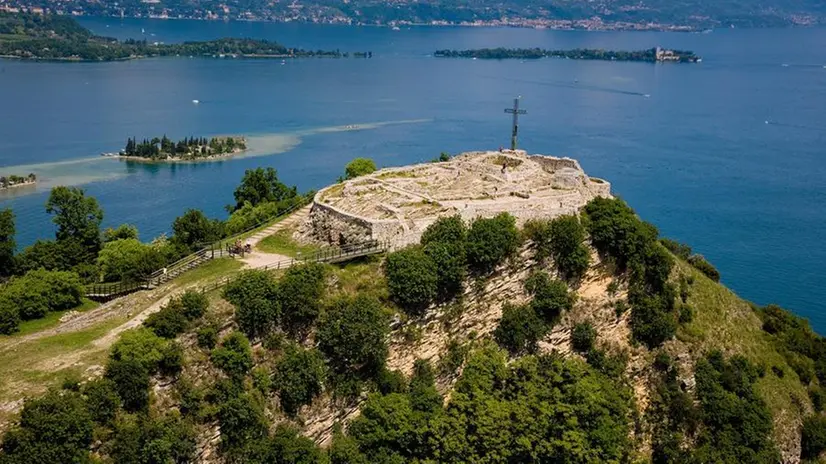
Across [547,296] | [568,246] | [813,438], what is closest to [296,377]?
[547,296]

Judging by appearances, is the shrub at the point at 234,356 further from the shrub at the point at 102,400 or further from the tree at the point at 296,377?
the shrub at the point at 102,400

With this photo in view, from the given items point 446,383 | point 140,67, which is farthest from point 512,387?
point 140,67

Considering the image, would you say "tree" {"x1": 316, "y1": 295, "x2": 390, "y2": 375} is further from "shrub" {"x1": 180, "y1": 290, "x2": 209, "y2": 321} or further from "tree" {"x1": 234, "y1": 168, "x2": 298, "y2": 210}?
"tree" {"x1": 234, "y1": 168, "x2": 298, "y2": 210}

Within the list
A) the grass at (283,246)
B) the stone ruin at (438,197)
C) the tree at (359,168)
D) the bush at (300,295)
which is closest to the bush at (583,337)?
the stone ruin at (438,197)

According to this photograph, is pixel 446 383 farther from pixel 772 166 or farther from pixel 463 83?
pixel 463 83

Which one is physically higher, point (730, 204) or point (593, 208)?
point (593, 208)

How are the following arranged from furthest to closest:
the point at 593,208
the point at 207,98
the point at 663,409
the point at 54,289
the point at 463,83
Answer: the point at 463,83
the point at 207,98
the point at 593,208
the point at 663,409
the point at 54,289

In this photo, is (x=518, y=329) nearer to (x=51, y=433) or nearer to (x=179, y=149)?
(x=51, y=433)
